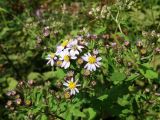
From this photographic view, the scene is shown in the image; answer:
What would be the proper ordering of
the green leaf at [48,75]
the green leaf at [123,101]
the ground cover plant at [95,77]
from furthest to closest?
the green leaf at [48,75]
the green leaf at [123,101]
the ground cover plant at [95,77]

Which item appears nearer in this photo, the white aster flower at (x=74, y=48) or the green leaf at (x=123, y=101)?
the white aster flower at (x=74, y=48)

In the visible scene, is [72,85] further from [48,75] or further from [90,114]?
[48,75]

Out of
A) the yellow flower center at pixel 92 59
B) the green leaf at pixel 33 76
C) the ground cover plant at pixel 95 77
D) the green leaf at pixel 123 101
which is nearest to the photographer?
the yellow flower center at pixel 92 59

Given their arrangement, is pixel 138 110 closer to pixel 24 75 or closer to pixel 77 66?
pixel 77 66

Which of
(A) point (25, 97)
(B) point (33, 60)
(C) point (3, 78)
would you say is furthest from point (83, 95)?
(B) point (33, 60)

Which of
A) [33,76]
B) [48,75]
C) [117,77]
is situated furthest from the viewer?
[33,76]

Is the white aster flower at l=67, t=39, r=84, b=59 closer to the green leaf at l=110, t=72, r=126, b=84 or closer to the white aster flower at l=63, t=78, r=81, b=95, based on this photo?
the white aster flower at l=63, t=78, r=81, b=95

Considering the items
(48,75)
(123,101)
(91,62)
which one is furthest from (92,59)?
(48,75)

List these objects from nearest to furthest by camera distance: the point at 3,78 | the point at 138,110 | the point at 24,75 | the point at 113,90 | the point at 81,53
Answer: the point at 81,53 → the point at 113,90 → the point at 138,110 → the point at 3,78 → the point at 24,75

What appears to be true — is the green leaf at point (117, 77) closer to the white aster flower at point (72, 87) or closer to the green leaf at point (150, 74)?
the green leaf at point (150, 74)

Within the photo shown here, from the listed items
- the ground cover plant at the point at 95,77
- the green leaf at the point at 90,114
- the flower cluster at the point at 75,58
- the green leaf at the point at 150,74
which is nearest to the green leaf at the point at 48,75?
the ground cover plant at the point at 95,77

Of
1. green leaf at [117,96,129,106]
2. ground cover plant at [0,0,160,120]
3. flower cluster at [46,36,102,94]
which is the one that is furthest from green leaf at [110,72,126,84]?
green leaf at [117,96,129,106]
